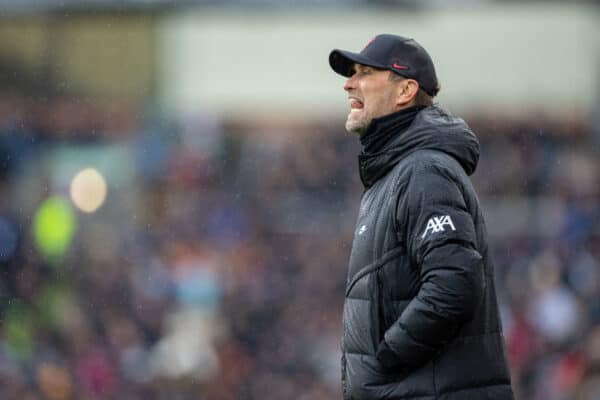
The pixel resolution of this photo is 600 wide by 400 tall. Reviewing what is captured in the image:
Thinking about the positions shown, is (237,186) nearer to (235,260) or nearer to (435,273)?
(235,260)

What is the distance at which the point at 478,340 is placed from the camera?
429 cm

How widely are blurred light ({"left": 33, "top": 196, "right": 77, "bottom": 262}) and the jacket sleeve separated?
12802 mm

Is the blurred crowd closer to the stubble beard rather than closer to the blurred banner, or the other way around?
the blurred banner

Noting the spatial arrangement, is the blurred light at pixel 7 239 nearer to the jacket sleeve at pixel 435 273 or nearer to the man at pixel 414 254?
the man at pixel 414 254

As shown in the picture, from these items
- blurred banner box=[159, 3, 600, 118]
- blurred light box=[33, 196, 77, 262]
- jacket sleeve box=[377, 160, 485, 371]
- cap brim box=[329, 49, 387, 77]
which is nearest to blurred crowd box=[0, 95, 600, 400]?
blurred light box=[33, 196, 77, 262]

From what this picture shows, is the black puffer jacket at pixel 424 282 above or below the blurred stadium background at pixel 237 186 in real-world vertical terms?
above

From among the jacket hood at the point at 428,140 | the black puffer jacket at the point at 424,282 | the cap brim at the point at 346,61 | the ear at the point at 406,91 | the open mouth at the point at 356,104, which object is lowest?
the black puffer jacket at the point at 424,282

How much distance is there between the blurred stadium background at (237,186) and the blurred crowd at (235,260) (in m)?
0.03

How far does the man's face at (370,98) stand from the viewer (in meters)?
4.53

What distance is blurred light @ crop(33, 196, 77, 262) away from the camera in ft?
55.5

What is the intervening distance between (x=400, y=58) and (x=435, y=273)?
2.63 feet

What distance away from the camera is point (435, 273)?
414 centimetres

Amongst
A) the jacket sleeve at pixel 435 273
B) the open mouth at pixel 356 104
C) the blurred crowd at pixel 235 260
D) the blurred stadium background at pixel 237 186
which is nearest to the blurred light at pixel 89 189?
the blurred stadium background at pixel 237 186

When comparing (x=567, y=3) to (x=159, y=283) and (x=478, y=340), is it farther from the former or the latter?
(x=478, y=340)
